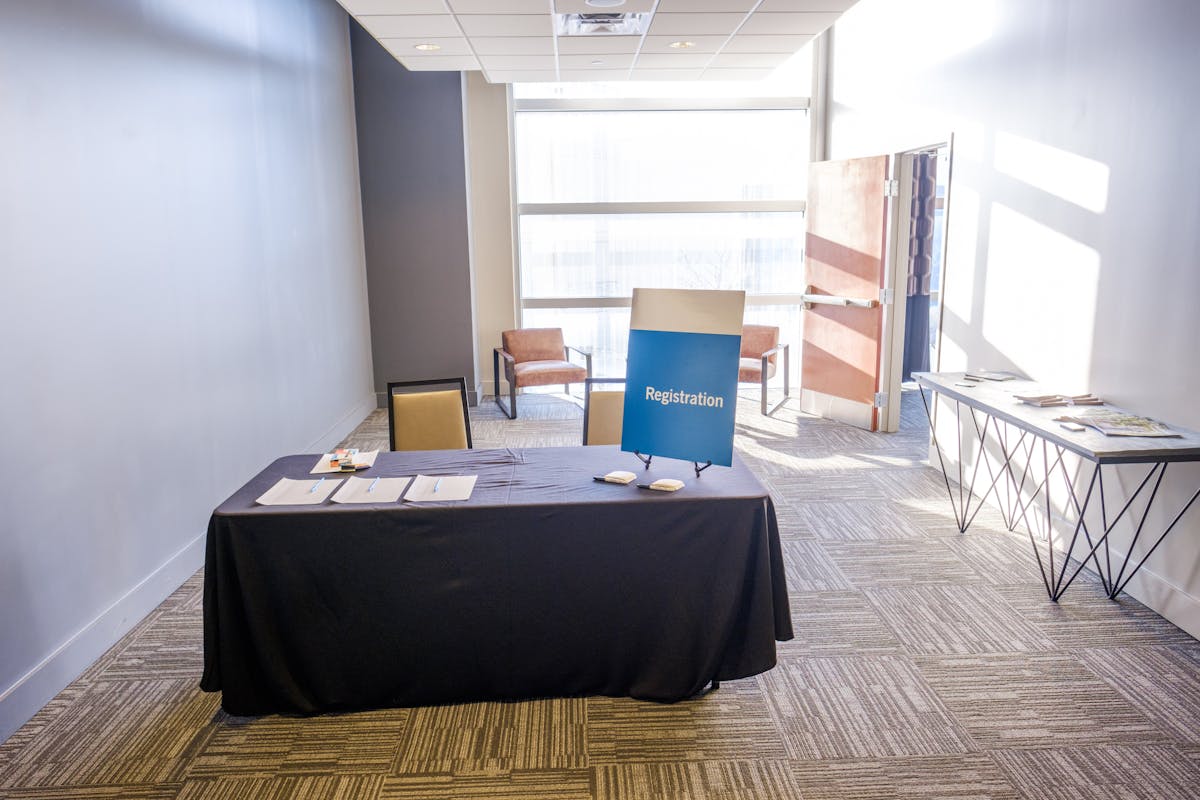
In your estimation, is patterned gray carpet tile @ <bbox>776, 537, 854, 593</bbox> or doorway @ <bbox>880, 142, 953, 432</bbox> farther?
doorway @ <bbox>880, 142, 953, 432</bbox>

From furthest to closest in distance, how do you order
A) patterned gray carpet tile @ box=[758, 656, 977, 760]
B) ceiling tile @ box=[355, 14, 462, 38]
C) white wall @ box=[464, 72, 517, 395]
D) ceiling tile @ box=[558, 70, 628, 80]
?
white wall @ box=[464, 72, 517, 395], ceiling tile @ box=[558, 70, 628, 80], ceiling tile @ box=[355, 14, 462, 38], patterned gray carpet tile @ box=[758, 656, 977, 760]

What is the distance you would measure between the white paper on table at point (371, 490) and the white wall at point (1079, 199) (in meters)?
3.19

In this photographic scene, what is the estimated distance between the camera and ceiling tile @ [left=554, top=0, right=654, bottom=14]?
4.96 m

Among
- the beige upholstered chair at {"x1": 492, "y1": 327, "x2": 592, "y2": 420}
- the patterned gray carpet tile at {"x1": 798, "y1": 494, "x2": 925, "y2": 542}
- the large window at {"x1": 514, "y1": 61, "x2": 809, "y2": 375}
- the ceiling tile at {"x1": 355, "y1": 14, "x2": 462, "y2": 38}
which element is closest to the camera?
the patterned gray carpet tile at {"x1": 798, "y1": 494, "x2": 925, "y2": 542}

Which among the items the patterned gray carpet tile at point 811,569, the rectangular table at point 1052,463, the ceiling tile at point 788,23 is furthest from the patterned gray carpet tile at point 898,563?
the ceiling tile at point 788,23

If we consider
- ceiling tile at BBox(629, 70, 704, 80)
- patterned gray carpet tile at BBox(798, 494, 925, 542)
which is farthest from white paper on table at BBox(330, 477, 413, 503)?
ceiling tile at BBox(629, 70, 704, 80)

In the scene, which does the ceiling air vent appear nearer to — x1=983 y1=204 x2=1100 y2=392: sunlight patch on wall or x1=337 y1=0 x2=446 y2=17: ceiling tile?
x1=337 y1=0 x2=446 y2=17: ceiling tile

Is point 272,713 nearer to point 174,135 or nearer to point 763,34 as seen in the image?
point 174,135

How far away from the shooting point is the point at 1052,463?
14.3 feet

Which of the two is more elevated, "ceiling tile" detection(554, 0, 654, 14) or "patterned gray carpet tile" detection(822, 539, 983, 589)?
"ceiling tile" detection(554, 0, 654, 14)

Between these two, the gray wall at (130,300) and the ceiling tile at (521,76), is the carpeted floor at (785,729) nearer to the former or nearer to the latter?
the gray wall at (130,300)

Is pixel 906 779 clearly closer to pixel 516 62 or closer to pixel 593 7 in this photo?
pixel 593 7

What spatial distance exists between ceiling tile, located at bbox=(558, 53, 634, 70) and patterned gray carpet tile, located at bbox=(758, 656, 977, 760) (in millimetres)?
4879

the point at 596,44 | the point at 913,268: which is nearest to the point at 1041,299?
the point at 596,44
